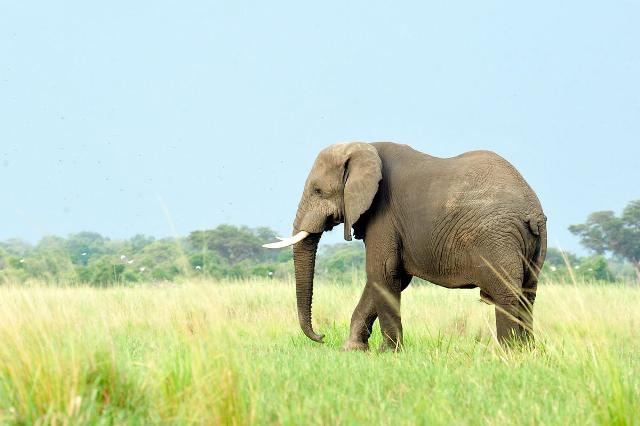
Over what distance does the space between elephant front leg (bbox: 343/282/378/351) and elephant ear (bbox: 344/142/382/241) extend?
76 cm

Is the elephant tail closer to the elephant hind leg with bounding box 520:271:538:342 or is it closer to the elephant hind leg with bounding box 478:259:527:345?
the elephant hind leg with bounding box 520:271:538:342

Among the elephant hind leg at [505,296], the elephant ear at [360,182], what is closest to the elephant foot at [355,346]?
the elephant ear at [360,182]

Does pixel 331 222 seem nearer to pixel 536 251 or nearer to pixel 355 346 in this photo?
pixel 355 346

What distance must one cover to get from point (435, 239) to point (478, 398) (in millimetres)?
3172

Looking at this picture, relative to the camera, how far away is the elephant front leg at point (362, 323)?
9164 mm

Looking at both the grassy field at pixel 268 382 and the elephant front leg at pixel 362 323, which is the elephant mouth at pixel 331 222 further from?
the grassy field at pixel 268 382

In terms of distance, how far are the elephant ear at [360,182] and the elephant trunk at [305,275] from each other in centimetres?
60

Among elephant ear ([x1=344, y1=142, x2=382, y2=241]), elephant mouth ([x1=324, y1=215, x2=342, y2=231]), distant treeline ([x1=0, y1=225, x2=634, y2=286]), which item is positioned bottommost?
distant treeline ([x1=0, y1=225, x2=634, y2=286])

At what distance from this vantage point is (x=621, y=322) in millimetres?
11031

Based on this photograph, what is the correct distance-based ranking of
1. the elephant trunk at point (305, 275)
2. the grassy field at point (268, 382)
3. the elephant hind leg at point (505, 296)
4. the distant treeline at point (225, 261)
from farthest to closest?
the distant treeline at point (225, 261) → the elephant trunk at point (305, 275) → the elephant hind leg at point (505, 296) → the grassy field at point (268, 382)

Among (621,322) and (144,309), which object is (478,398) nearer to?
(621,322)

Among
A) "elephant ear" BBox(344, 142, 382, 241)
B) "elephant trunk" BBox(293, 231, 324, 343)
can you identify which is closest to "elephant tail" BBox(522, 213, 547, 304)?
"elephant ear" BBox(344, 142, 382, 241)

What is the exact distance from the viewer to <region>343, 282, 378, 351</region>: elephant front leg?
9164mm

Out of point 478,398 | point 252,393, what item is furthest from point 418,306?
point 252,393
